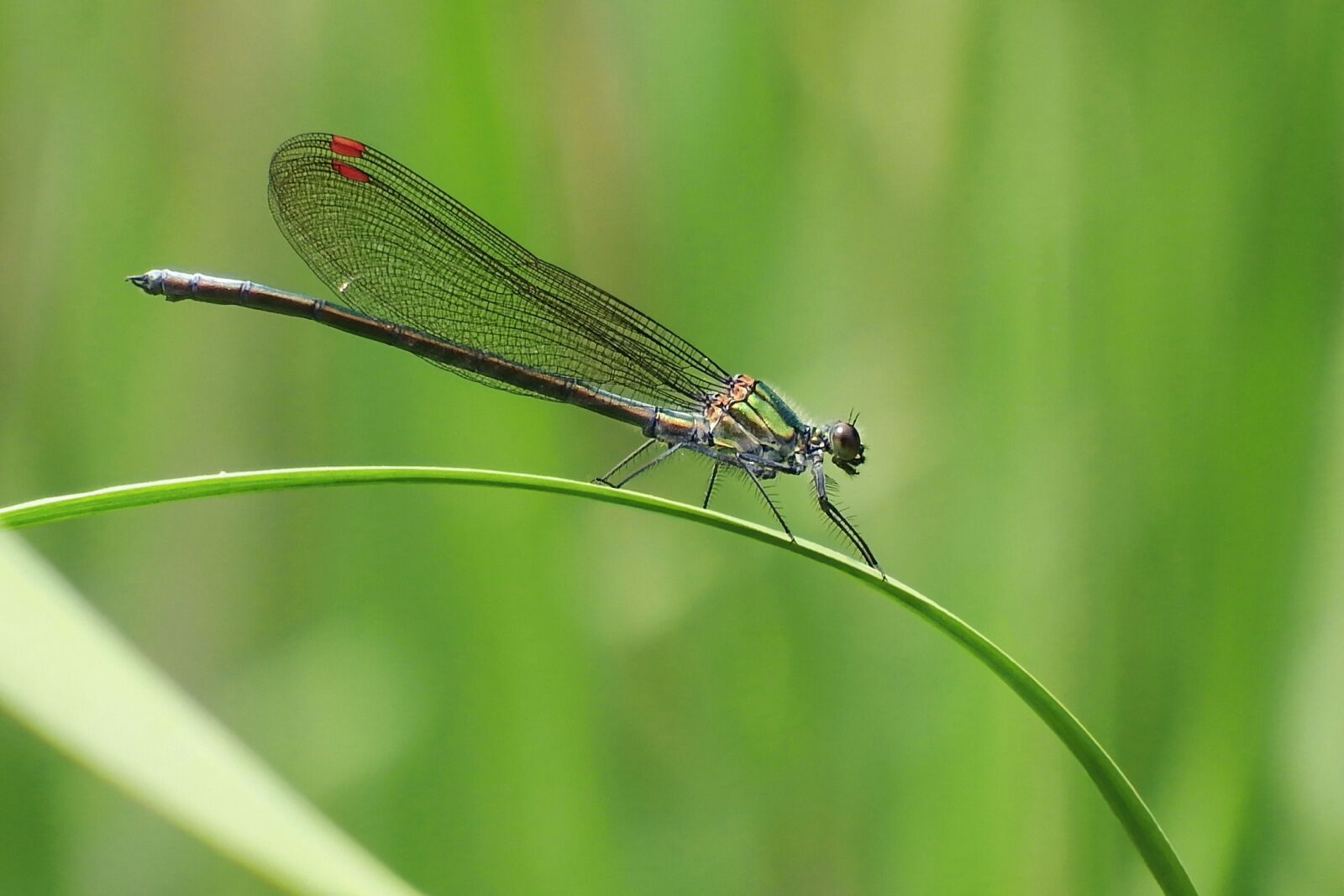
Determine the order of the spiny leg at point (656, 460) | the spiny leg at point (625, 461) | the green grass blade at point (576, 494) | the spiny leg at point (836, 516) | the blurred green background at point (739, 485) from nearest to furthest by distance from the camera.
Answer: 1. the green grass blade at point (576, 494)
2. the blurred green background at point (739, 485)
3. the spiny leg at point (836, 516)
4. the spiny leg at point (656, 460)
5. the spiny leg at point (625, 461)

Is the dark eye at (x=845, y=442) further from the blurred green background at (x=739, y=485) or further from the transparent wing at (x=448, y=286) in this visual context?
the transparent wing at (x=448, y=286)

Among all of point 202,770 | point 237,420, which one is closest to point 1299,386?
point 202,770

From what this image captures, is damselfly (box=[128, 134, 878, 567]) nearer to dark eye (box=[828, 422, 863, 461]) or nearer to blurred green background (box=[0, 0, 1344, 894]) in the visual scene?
dark eye (box=[828, 422, 863, 461])

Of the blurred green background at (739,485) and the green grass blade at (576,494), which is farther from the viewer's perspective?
the blurred green background at (739,485)

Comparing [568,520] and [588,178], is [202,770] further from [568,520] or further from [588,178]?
[588,178]

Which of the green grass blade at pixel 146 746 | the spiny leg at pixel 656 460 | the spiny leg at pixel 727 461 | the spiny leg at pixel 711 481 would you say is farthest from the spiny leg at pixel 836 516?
the green grass blade at pixel 146 746

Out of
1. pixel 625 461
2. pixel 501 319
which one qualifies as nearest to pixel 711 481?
pixel 625 461
